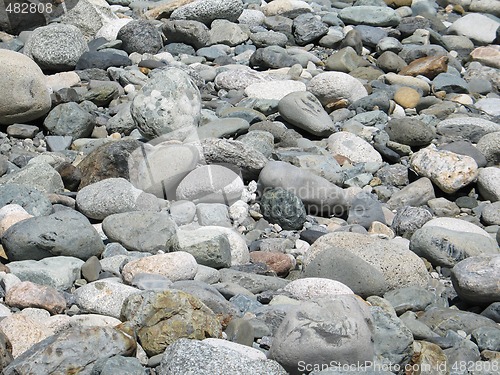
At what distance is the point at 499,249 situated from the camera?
649cm

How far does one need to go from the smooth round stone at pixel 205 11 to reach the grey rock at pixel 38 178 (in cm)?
494

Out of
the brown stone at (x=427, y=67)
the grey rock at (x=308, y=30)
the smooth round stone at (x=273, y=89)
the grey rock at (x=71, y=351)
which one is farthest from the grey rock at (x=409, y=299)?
the grey rock at (x=308, y=30)

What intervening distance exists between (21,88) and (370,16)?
616cm

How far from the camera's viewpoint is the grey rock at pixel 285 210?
22.6 ft

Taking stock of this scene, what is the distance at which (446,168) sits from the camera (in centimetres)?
780

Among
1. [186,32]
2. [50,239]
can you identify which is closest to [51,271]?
[50,239]

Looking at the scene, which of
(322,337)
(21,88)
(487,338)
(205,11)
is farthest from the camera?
(205,11)

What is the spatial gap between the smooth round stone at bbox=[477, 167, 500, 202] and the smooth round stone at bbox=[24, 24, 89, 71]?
15.7ft

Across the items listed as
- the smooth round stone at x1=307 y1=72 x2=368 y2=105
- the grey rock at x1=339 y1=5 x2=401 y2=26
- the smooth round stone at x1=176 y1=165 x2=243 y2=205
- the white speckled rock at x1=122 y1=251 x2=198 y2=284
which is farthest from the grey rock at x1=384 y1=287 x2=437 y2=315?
the grey rock at x1=339 y1=5 x2=401 y2=26

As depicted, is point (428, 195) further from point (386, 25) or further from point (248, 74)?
point (386, 25)

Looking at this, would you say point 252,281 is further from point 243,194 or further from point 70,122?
point 70,122

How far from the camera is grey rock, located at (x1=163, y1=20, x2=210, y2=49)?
10781 millimetres

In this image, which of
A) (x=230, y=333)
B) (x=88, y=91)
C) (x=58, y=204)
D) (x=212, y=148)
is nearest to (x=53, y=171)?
(x=58, y=204)

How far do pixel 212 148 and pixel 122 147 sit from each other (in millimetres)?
782
